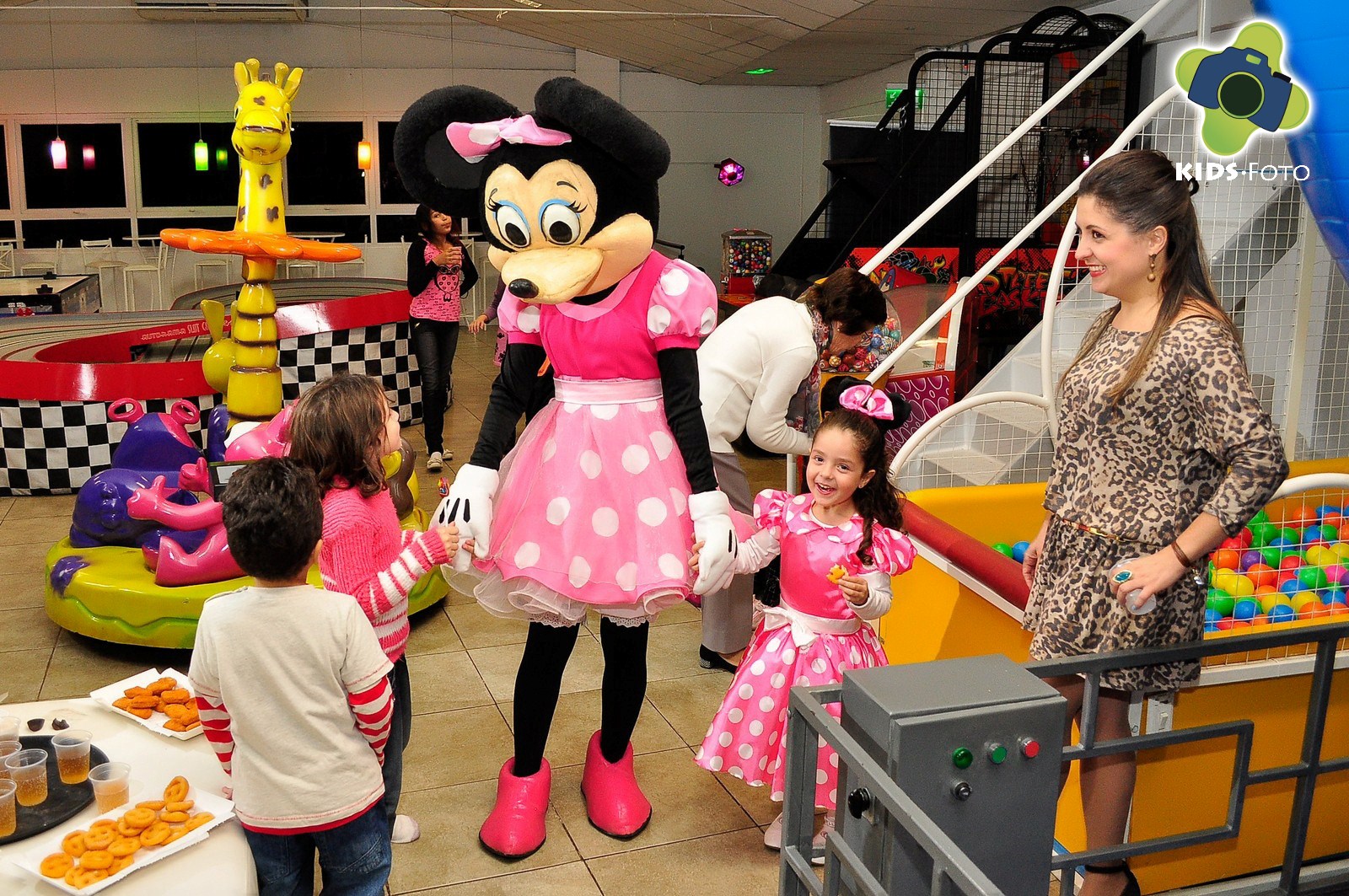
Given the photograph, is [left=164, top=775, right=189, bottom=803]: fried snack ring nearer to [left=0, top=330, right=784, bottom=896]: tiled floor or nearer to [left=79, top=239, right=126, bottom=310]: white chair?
[left=0, top=330, right=784, bottom=896]: tiled floor

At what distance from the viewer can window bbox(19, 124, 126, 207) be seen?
12.8m

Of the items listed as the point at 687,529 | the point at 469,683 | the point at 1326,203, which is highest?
the point at 1326,203

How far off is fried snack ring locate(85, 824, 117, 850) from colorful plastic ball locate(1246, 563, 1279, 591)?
292 cm

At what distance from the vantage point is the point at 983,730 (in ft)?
4.42

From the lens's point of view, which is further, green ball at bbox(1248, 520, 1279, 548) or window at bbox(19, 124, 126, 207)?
window at bbox(19, 124, 126, 207)

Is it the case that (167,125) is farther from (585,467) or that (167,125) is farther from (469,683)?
(585,467)

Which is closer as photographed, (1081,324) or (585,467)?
(585,467)

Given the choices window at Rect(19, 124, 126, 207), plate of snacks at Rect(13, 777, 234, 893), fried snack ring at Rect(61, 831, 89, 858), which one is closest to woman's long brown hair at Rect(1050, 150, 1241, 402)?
plate of snacks at Rect(13, 777, 234, 893)

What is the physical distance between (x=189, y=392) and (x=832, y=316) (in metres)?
3.78

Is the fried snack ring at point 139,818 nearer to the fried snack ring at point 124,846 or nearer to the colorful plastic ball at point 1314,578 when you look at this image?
the fried snack ring at point 124,846

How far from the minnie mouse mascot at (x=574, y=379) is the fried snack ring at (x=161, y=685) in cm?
64

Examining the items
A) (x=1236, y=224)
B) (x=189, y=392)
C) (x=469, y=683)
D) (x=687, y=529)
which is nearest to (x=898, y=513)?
(x=687, y=529)

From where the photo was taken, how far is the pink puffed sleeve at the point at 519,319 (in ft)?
8.65

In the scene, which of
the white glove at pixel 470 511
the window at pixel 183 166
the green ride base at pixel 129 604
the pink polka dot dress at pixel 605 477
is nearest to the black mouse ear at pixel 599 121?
the pink polka dot dress at pixel 605 477
